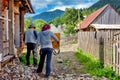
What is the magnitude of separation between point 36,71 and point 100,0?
13964 cm

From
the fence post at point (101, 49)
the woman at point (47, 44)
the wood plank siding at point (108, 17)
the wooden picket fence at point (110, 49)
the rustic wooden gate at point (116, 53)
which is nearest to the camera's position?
the woman at point (47, 44)

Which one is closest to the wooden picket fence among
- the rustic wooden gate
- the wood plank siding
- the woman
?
the rustic wooden gate

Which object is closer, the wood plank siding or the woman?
the woman

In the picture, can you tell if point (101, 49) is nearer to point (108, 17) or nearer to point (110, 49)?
point (110, 49)

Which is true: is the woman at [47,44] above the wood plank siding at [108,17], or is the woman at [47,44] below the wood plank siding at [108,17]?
below

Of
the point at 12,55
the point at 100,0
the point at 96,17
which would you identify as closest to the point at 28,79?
the point at 12,55

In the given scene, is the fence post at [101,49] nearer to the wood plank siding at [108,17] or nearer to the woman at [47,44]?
the woman at [47,44]

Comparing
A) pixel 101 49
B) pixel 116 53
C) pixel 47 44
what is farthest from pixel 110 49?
pixel 47 44

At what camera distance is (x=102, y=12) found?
42.0 m

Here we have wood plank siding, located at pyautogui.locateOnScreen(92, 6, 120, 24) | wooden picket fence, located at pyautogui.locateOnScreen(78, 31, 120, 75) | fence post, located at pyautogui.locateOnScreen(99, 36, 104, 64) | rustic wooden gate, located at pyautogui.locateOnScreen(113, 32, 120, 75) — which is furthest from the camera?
wood plank siding, located at pyautogui.locateOnScreen(92, 6, 120, 24)

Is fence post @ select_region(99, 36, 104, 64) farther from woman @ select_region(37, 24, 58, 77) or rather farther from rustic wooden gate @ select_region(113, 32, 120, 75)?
woman @ select_region(37, 24, 58, 77)

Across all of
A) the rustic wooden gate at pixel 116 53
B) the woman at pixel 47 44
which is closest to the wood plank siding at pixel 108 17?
the rustic wooden gate at pixel 116 53

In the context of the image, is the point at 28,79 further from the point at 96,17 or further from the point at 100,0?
the point at 100,0

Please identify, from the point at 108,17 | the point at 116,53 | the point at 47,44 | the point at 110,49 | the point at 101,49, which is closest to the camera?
the point at 47,44
